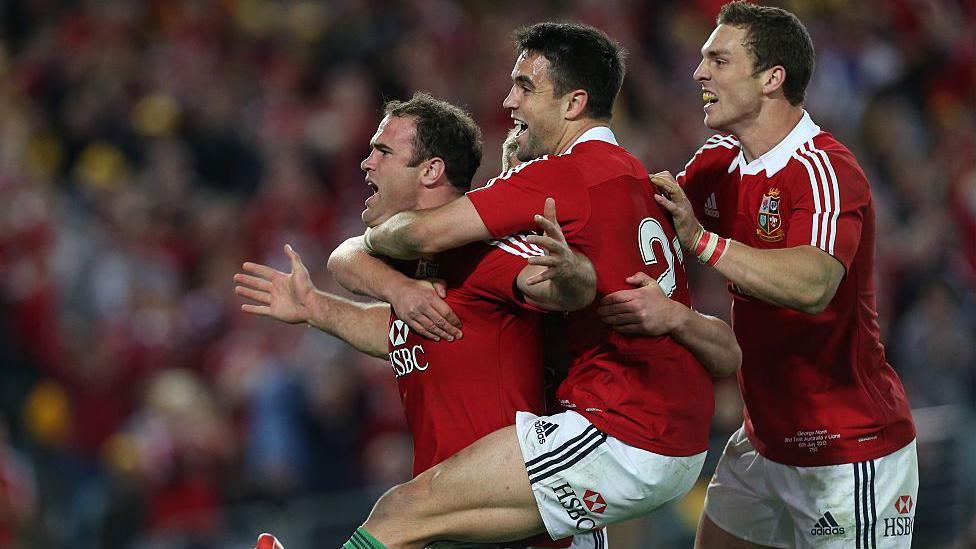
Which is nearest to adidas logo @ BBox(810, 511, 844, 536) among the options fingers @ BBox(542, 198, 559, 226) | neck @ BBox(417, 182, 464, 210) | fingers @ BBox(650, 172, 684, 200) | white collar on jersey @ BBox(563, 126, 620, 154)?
fingers @ BBox(650, 172, 684, 200)

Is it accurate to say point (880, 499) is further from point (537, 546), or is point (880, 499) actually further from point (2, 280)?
point (2, 280)

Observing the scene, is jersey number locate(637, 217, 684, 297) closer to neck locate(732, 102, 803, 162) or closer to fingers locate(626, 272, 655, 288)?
fingers locate(626, 272, 655, 288)

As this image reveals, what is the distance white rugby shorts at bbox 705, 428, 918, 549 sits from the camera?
518 cm

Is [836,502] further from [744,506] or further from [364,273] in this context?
[364,273]

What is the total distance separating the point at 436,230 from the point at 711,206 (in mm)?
1283

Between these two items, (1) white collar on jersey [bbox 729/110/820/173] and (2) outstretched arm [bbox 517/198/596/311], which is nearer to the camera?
(2) outstretched arm [bbox 517/198/596/311]

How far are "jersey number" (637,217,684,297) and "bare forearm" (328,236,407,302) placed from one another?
83 centimetres

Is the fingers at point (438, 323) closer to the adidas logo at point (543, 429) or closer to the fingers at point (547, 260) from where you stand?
the adidas logo at point (543, 429)

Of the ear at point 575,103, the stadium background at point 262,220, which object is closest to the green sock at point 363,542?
the ear at point 575,103

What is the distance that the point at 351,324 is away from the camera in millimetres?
5445

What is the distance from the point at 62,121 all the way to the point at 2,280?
186 cm

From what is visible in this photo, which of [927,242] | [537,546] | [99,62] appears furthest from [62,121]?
[537,546]

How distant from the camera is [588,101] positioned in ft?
16.4

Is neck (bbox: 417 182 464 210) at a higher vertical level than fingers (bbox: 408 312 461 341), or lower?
higher
